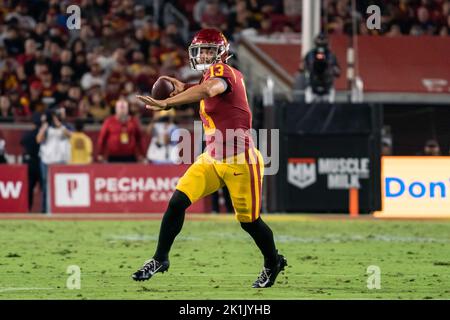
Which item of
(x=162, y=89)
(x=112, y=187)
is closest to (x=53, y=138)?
(x=112, y=187)

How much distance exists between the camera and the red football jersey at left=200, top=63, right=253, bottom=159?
10789 millimetres

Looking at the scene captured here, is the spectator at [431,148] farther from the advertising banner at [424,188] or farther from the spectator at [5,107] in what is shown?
the spectator at [5,107]

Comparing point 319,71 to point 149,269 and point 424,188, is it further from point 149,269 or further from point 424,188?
point 149,269

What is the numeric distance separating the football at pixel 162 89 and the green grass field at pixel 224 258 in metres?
1.66

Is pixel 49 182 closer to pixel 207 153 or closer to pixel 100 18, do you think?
pixel 100 18

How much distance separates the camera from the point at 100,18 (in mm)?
27203

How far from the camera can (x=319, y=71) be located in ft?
70.5

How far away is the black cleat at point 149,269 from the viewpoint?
1090cm

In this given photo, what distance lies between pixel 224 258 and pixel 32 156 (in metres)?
8.27

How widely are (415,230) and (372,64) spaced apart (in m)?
7.84

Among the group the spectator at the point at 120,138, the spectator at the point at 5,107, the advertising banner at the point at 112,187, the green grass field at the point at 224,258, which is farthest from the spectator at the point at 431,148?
the spectator at the point at 5,107

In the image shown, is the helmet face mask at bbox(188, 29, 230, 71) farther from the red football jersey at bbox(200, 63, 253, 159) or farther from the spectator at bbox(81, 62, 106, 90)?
the spectator at bbox(81, 62, 106, 90)
